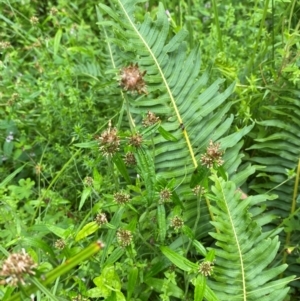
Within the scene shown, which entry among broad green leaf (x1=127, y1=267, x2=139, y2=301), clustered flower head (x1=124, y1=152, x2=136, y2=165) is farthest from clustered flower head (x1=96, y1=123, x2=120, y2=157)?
broad green leaf (x1=127, y1=267, x2=139, y2=301)

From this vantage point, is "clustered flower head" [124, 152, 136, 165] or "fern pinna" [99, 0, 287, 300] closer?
"clustered flower head" [124, 152, 136, 165]

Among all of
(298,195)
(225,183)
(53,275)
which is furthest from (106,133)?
(298,195)

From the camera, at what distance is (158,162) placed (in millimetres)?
1926

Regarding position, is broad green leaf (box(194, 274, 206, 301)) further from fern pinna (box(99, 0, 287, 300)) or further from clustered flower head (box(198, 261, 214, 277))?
fern pinna (box(99, 0, 287, 300))

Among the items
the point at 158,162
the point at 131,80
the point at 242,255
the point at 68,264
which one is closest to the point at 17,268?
the point at 68,264

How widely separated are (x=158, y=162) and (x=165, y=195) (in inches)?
13.3

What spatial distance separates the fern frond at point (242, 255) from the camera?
1.64 meters

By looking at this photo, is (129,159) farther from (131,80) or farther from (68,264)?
(68,264)

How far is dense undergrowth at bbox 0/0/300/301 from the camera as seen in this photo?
Result: 1.58 meters

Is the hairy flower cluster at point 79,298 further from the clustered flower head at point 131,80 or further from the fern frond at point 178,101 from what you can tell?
the clustered flower head at point 131,80

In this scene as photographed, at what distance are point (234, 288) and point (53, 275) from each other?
0.90 metres

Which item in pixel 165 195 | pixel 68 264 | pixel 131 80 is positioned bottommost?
pixel 165 195

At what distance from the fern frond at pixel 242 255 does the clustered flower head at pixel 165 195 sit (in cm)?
15

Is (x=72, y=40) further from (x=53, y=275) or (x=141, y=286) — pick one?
(x=53, y=275)
